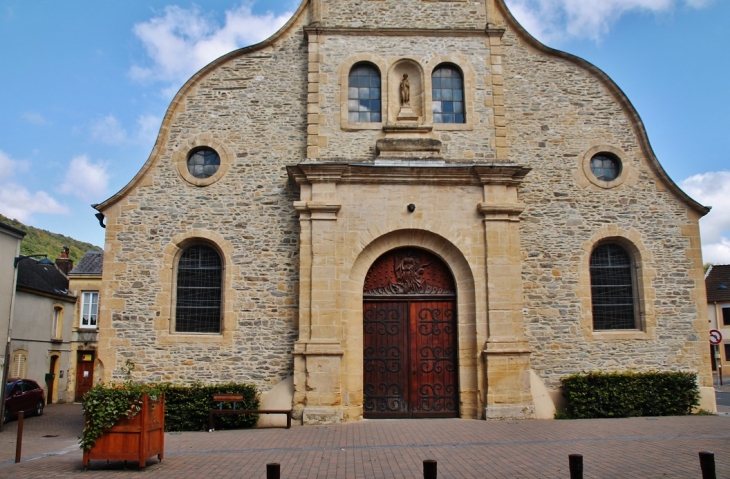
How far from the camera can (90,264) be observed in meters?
29.2

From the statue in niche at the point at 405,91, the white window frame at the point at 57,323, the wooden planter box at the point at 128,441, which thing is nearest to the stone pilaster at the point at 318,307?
the statue in niche at the point at 405,91

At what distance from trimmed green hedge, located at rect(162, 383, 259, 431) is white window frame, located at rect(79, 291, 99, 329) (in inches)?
675

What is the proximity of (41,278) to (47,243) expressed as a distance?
92.6 feet

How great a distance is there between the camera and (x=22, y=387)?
19062mm

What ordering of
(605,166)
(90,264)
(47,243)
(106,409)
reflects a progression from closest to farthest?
(106,409), (605,166), (90,264), (47,243)

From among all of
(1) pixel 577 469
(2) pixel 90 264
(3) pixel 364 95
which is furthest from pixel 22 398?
(1) pixel 577 469

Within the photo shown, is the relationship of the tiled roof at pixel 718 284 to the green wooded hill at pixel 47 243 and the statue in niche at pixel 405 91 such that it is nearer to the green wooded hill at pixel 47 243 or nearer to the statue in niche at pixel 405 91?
the statue in niche at pixel 405 91

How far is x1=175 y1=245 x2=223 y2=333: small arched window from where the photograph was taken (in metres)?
14.9

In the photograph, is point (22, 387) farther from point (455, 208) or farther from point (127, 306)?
point (455, 208)

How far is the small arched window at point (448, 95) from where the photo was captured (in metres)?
15.6

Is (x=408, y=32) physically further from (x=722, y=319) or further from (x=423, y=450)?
(x=722, y=319)

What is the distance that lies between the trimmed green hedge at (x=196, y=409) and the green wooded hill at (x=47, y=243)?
37391 millimetres

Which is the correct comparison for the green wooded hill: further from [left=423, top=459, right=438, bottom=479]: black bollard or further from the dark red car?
[left=423, top=459, right=438, bottom=479]: black bollard

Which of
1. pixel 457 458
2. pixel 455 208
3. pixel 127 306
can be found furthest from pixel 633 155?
pixel 127 306
